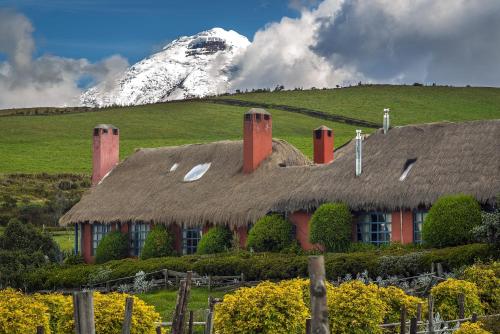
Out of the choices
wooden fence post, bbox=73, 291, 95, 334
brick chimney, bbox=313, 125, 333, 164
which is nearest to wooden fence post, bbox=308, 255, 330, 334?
wooden fence post, bbox=73, 291, 95, 334

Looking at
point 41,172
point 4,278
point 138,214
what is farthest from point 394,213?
point 41,172

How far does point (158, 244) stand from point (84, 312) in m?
31.2

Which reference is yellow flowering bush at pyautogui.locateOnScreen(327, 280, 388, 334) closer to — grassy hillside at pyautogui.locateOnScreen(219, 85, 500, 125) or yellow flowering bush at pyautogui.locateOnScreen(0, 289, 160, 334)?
yellow flowering bush at pyautogui.locateOnScreen(0, 289, 160, 334)

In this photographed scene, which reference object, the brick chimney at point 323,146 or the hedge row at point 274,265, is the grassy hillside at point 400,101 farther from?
the hedge row at point 274,265

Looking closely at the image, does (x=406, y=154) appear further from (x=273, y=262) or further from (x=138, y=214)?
(x=138, y=214)

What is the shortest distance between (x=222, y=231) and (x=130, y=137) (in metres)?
41.4

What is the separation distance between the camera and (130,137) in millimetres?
80812

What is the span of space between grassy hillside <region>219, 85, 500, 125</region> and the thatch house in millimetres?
34560

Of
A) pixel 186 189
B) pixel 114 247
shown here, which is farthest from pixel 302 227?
pixel 114 247

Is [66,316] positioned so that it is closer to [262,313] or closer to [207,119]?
[262,313]

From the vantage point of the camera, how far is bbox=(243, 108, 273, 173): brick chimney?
1741 inches

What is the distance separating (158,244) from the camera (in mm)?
42719

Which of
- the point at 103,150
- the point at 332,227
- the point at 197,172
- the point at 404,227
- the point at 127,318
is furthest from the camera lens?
the point at 103,150

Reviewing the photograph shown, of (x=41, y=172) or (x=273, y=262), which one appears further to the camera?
(x=41, y=172)
